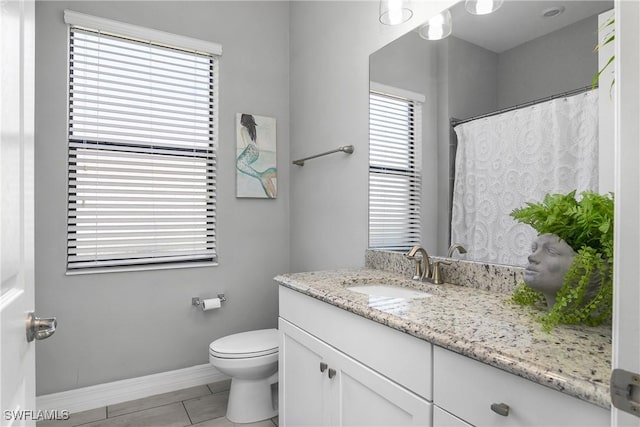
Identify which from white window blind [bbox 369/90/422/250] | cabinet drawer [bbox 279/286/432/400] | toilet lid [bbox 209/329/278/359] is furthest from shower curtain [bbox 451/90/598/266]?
toilet lid [bbox 209/329/278/359]

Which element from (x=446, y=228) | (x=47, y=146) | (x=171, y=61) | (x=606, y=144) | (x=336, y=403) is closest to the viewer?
(x=606, y=144)

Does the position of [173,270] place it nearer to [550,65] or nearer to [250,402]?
[250,402]

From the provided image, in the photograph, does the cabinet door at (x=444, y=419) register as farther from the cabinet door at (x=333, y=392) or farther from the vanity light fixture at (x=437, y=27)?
the vanity light fixture at (x=437, y=27)

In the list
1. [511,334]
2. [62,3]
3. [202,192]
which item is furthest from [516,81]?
[62,3]

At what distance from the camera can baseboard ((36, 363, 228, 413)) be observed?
6.90 ft

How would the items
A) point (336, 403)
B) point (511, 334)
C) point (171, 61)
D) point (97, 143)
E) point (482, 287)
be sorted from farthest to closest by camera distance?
point (171, 61) < point (97, 143) < point (482, 287) < point (336, 403) < point (511, 334)

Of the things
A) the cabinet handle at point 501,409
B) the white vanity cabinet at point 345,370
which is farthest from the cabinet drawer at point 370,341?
the cabinet handle at point 501,409

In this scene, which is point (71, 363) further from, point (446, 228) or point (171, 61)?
point (446, 228)

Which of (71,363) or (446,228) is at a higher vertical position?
(446,228)

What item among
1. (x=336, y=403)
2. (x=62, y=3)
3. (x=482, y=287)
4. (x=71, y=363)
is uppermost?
(x=62, y=3)

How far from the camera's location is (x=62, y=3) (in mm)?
2131

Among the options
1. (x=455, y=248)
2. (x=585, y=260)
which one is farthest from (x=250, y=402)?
(x=585, y=260)

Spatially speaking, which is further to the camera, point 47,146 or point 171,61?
point 171,61

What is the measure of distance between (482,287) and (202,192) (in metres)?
1.84
